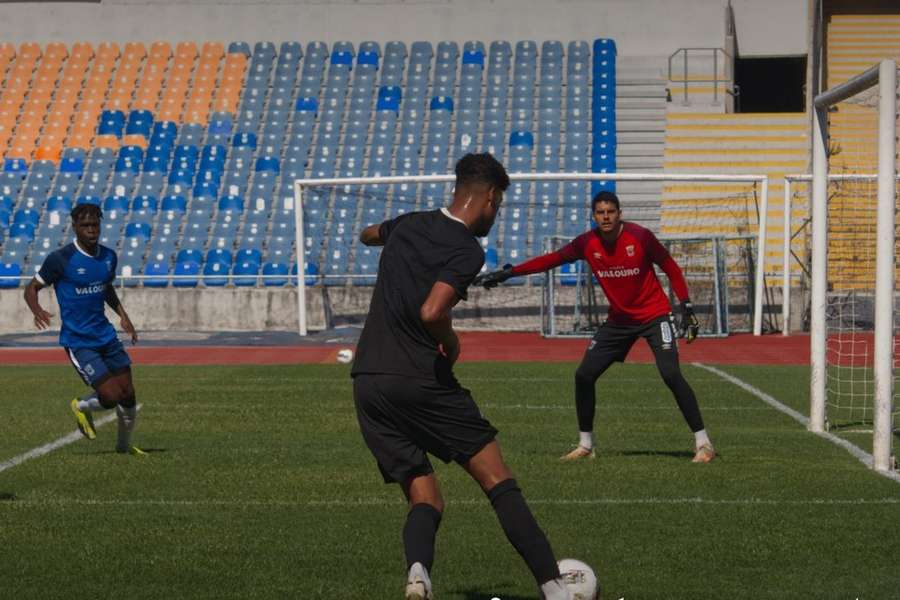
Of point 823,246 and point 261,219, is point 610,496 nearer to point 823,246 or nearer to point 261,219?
point 823,246

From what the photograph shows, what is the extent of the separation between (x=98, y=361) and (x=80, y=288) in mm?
587

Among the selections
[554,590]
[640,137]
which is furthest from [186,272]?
[554,590]

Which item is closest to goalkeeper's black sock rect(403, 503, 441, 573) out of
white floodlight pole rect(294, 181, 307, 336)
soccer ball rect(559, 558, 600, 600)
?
soccer ball rect(559, 558, 600, 600)

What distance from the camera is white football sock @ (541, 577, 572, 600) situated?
19.7 feet

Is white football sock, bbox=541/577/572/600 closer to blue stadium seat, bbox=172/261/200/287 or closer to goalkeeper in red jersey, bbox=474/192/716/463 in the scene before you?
goalkeeper in red jersey, bbox=474/192/716/463

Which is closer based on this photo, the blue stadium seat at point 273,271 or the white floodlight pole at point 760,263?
the white floodlight pole at point 760,263

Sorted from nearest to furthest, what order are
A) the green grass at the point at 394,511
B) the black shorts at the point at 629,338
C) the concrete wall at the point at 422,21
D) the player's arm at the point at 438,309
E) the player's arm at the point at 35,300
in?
the player's arm at the point at 438,309 < the green grass at the point at 394,511 < the black shorts at the point at 629,338 < the player's arm at the point at 35,300 < the concrete wall at the point at 422,21

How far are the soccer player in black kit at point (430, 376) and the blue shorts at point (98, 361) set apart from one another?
19.9 ft

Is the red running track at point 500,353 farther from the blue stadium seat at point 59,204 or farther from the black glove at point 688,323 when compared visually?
the black glove at point 688,323

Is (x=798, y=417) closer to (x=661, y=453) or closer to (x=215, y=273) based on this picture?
(x=661, y=453)

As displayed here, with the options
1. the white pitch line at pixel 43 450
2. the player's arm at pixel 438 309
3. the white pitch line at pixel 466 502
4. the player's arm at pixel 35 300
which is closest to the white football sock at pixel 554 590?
the player's arm at pixel 438 309

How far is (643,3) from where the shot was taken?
→ 1489 inches

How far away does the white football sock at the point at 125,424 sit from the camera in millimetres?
12062

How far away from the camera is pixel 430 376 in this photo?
6168 millimetres
